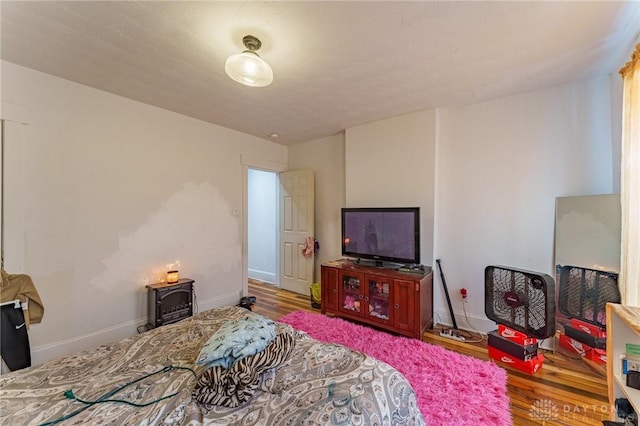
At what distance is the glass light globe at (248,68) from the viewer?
1.68 meters

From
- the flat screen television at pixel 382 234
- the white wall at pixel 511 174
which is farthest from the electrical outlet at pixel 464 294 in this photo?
the flat screen television at pixel 382 234

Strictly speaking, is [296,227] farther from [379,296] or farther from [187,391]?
[187,391]

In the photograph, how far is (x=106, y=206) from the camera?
2631 mm

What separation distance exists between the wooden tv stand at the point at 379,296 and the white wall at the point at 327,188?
730 millimetres

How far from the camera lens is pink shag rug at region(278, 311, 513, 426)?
5.39ft

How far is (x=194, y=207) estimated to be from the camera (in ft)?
11.0

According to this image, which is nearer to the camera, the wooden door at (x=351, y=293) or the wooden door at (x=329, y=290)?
the wooden door at (x=351, y=293)

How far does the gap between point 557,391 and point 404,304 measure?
1232 millimetres

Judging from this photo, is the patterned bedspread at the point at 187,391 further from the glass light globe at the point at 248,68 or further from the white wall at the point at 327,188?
the white wall at the point at 327,188

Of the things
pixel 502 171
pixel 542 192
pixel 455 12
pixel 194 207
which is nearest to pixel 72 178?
pixel 194 207

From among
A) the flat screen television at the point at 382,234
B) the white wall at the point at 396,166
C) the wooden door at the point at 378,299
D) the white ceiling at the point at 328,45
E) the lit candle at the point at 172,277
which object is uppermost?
the white ceiling at the point at 328,45

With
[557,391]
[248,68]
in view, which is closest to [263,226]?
[248,68]

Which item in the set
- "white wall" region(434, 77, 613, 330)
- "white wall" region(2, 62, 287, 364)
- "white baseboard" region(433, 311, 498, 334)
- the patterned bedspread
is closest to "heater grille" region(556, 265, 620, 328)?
"white wall" region(434, 77, 613, 330)

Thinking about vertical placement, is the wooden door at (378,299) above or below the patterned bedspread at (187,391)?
below
